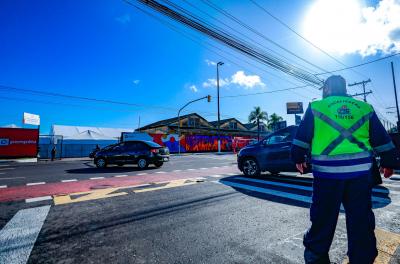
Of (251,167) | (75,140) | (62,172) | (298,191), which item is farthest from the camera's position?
(75,140)

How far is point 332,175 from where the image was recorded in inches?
83.4

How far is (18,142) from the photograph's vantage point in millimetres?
23094

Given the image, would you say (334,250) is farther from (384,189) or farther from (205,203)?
(384,189)

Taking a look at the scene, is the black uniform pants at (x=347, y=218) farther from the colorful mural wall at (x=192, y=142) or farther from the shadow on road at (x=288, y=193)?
the colorful mural wall at (x=192, y=142)

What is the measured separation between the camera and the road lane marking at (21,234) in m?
2.63

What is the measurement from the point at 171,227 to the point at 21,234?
2.14 metres

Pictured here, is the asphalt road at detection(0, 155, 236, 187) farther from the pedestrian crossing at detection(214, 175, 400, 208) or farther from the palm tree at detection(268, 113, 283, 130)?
the palm tree at detection(268, 113, 283, 130)

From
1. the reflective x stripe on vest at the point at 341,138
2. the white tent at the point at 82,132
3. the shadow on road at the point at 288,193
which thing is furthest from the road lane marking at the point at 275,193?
the white tent at the point at 82,132

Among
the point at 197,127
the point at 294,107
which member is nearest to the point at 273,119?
the point at 294,107

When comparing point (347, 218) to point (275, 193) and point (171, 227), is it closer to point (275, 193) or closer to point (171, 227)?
point (171, 227)

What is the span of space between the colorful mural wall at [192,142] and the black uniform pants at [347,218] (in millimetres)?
30709

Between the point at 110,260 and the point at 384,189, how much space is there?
6894 millimetres

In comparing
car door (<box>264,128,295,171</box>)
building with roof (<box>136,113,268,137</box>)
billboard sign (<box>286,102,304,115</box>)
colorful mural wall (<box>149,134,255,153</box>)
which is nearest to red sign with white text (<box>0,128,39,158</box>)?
colorful mural wall (<box>149,134,255,153</box>)

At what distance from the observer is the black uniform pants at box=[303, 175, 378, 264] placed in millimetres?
1974
